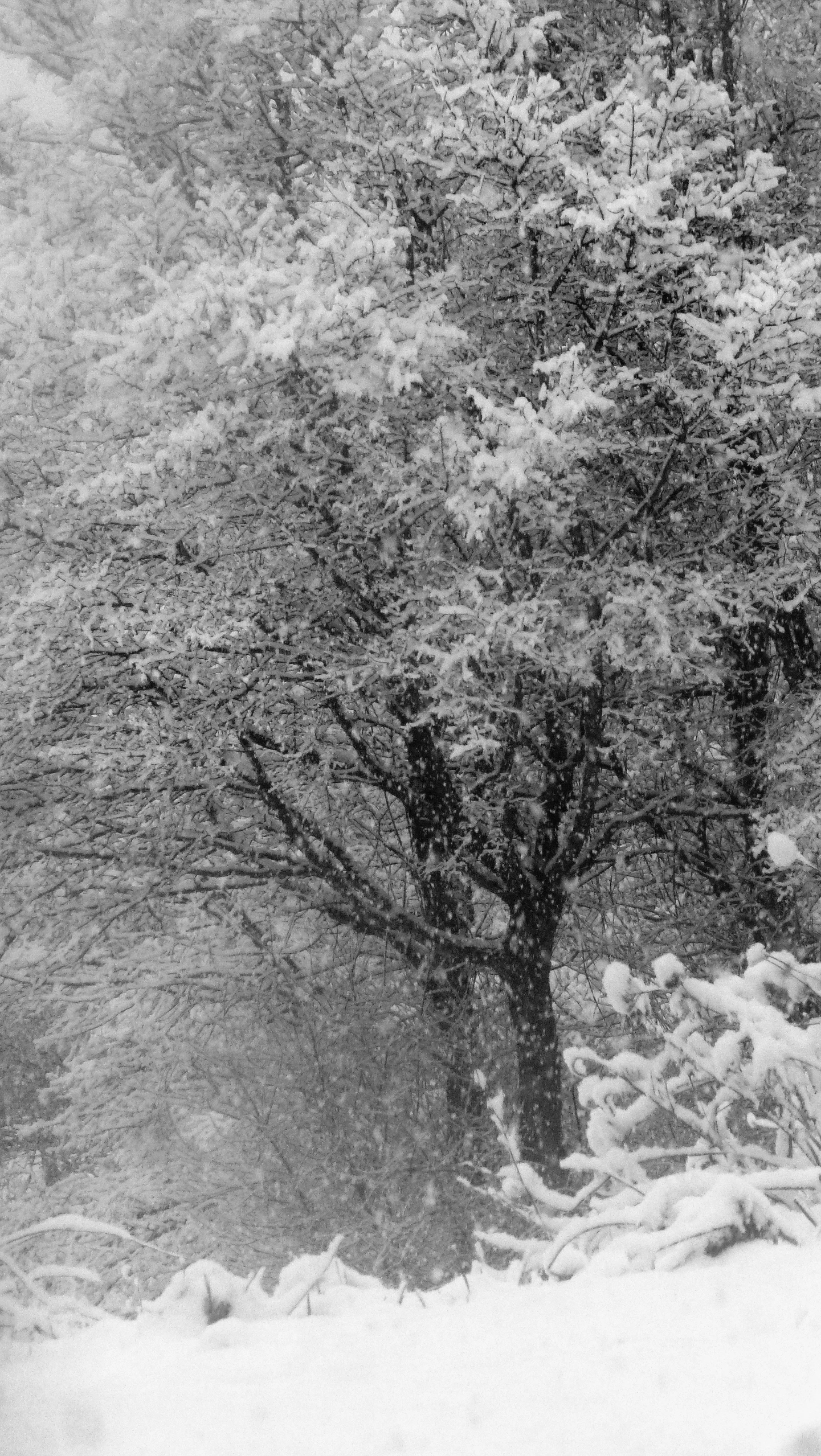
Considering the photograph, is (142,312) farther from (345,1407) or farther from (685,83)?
(345,1407)

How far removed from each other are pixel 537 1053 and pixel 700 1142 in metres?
6.65

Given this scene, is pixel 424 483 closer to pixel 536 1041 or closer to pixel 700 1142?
pixel 536 1041

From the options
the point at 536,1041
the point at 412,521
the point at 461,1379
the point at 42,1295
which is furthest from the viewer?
the point at 536,1041

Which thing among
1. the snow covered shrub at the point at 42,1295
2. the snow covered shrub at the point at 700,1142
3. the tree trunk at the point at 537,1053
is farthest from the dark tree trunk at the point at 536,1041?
the snow covered shrub at the point at 42,1295

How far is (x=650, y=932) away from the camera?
38.8ft

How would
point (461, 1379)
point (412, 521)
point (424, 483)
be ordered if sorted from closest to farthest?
point (461, 1379) → point (424, 483) → point (412, 521)

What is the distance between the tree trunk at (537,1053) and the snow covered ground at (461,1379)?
7.76m

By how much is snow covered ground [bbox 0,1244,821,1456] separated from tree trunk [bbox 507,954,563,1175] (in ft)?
25.5

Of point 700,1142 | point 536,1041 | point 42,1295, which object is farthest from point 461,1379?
point 536,1041

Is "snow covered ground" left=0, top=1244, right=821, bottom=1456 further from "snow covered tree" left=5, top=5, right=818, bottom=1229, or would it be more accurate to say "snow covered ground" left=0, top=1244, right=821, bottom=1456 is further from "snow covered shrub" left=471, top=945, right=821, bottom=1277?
"snow covered tree" left=5, top=5, right=818, bottom=1229

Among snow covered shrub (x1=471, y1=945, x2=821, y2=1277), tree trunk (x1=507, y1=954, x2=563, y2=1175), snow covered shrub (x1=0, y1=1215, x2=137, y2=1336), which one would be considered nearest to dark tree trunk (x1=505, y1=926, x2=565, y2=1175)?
tree trunk (x1=507, y1=954, x2=563, y2=1175)

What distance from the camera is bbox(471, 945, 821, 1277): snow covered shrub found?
1956 mm

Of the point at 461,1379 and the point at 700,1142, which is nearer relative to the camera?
the point at 461,1379

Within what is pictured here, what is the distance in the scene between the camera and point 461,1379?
1.35 meters
